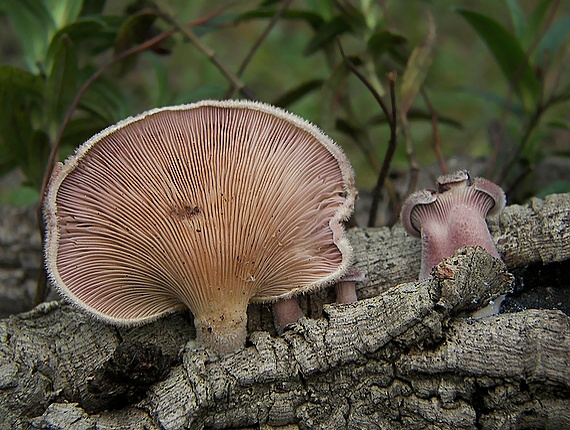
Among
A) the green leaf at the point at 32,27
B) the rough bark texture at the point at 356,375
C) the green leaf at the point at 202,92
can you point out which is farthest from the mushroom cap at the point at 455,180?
the green leaf at the point at 32,27

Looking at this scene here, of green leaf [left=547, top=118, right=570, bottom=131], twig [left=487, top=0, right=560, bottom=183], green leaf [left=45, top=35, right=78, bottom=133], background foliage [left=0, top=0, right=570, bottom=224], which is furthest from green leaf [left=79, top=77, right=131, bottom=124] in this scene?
green leaf [left=547, top=118, right=570, bottom=131]

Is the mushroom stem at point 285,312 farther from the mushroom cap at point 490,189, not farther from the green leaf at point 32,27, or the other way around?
the green leaf at point 32,27

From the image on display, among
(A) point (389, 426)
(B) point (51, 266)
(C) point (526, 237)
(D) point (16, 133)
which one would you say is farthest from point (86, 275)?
(C) point (526, 237)

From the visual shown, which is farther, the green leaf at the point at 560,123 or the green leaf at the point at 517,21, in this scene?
the green leaf at the point at 517,21

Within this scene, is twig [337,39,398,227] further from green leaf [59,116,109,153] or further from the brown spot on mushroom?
green leaf [59,116,109,153]

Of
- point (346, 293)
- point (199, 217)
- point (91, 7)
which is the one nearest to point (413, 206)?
point (346, 293)

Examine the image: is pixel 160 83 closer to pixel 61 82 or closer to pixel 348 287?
pixel 61 82
